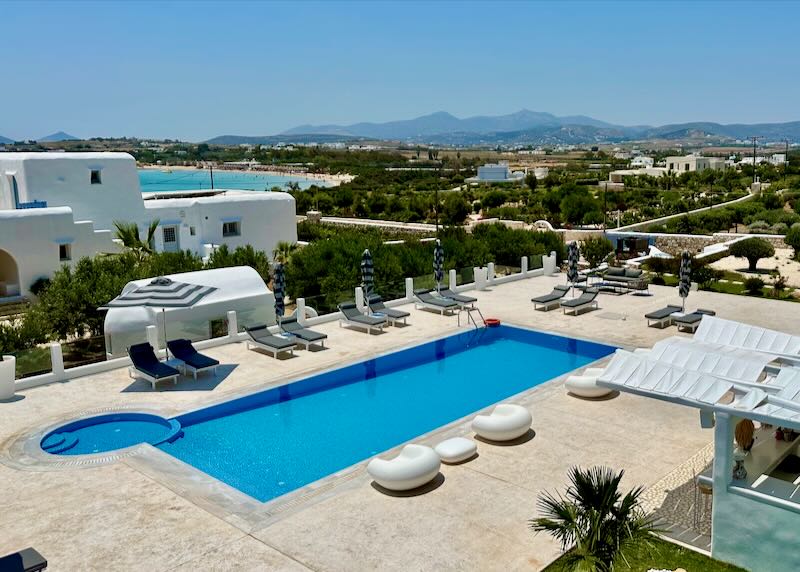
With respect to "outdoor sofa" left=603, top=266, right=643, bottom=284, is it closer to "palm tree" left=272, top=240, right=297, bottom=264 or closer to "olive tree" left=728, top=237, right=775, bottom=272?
"olive tree" left=728, top=237, right=775, bottom=272

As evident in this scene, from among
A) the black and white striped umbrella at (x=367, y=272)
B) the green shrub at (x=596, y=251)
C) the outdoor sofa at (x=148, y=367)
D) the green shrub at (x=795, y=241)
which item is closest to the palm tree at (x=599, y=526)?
the outdoor sofa at (x=148, y=367)

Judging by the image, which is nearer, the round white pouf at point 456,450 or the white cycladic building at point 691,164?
the round white pouf at point 456,450

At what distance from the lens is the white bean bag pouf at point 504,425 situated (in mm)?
12273

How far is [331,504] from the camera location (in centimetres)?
1033

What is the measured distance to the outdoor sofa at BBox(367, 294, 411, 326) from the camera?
2125cm

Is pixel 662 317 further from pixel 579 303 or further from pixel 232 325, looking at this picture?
pixel 232 325

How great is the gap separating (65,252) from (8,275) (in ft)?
9.11

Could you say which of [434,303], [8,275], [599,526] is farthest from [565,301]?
→ [8,275]

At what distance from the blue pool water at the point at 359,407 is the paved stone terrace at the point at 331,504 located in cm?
93

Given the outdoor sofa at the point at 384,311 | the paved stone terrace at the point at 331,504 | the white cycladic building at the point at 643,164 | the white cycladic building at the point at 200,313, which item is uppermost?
the white cycladic building at the point at 643,164

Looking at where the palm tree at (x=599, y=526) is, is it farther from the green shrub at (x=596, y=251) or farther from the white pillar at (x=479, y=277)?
the green shrub at (x=596, y=251)

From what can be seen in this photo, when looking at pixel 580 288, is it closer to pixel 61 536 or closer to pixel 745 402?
pixel 745 402

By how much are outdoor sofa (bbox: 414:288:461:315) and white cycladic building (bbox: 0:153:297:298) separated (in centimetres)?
1386

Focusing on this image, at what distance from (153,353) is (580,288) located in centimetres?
1488
